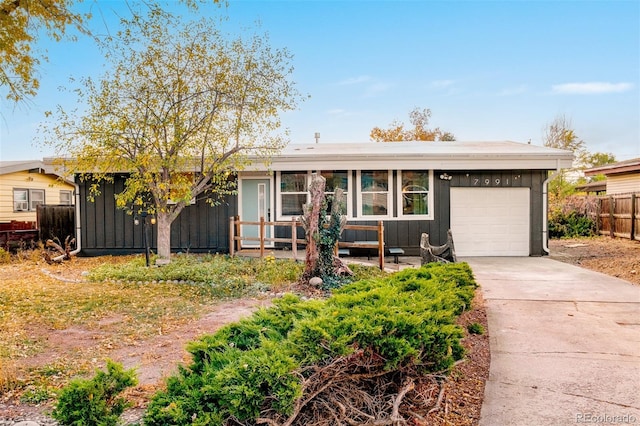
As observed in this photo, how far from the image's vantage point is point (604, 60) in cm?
1266

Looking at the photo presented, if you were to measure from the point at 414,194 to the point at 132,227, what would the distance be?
7678 millimetres

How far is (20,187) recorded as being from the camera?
16094mm

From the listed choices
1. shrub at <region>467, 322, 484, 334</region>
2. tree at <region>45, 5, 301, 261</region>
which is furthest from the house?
shrub at <region>467, 322, 484, 334</region>

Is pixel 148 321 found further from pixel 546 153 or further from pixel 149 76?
pixel 546 153

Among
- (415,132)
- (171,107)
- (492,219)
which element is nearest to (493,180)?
(492,219)

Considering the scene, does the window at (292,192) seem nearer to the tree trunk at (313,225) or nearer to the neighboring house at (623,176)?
the tree trunk at (313,225)

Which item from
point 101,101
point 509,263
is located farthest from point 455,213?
point 101,101

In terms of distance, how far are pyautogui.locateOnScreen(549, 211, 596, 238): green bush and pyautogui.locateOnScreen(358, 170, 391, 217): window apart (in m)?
8.71

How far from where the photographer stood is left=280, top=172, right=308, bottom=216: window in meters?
11.6

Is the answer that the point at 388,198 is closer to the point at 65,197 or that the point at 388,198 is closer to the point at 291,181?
the point at 291,181

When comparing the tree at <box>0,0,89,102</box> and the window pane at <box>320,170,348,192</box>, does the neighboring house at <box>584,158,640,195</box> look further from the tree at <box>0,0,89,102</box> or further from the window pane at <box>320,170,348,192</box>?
the tree at <box>0,0,89,102</box>

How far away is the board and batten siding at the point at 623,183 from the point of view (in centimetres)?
1630

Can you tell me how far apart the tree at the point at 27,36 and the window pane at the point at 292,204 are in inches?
244

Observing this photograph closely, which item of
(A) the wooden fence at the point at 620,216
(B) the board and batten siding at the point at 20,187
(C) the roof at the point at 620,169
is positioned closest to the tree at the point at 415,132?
(C) the roof at the point at 620,169
